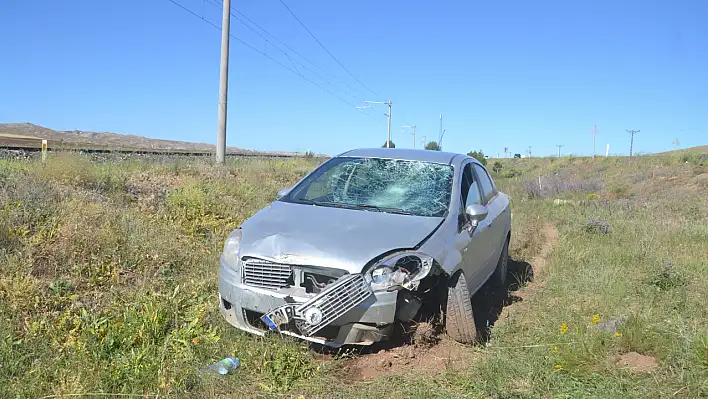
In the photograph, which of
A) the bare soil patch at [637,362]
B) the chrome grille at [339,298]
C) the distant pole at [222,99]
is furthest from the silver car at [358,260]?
the distant pole at [222,99]

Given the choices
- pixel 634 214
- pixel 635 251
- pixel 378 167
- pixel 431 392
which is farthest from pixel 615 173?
pixel 431 392

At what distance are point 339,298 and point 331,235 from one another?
0.53 meters

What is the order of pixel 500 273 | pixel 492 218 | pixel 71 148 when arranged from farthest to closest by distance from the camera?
pixel 71 148 < pixel 500 273 < pixel 492 218

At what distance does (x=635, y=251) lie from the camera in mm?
6594

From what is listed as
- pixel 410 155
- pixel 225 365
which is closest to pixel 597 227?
pixel 410 155

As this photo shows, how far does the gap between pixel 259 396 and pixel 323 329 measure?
593 mm

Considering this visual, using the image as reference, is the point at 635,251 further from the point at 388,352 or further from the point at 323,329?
the point at 323,329

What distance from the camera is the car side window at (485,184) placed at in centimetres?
566

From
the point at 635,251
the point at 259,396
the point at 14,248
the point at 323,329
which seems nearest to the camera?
the point at 259,396

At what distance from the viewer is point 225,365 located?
3.46 meters

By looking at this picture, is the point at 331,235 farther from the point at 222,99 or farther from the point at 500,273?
the point at 222,99

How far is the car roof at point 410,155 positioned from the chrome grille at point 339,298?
200cm

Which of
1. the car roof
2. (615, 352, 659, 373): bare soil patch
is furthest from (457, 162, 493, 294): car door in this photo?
(615, 352, 659, 373): bare soil patch

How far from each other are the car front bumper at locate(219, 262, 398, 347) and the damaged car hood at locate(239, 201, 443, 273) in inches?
8.8
